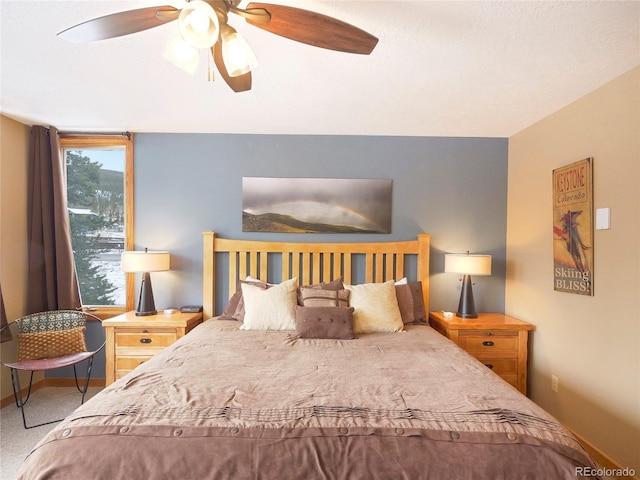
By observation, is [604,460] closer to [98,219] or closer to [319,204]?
[319,204]

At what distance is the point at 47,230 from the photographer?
3027 millimetres

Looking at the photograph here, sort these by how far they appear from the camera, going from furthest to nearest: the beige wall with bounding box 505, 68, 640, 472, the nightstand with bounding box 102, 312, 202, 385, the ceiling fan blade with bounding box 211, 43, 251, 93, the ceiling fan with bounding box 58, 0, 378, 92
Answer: the nightstand with bounding box 102, 312, 202, 385
the beige wall with bounding box 505, 68, 640, 472
the ceiling fan blade with bounding box 211, 43, 251, 93
the ceiling fan with bounding box 58, 0, 378, 92

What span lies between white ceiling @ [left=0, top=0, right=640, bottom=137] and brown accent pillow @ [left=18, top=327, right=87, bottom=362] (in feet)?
6.15

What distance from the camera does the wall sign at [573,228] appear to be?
2203 mm

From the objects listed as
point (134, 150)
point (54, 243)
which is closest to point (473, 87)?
point (134, 150)

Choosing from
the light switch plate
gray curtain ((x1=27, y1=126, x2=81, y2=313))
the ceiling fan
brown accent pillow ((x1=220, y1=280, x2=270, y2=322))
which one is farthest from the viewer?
gray curtain ((x1=27, y1=126, x2=81, y2=313))

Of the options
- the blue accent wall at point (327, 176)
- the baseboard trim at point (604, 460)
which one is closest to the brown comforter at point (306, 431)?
the baseboard trim at point (604, 460)

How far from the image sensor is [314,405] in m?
1.33

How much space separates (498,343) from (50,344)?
3803 millimetres

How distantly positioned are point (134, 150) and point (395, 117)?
97.9 inches

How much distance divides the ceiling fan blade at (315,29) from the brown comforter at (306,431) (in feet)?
4.87

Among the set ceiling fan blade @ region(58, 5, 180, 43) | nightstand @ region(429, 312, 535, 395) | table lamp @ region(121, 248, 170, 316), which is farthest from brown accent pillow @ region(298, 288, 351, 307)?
ceiling fan blade @ region(58, 5, 180, 43)

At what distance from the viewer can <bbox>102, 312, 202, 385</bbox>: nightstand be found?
2670 mm

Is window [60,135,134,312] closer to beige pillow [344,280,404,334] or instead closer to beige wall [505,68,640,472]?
beige pillow [344,280,404,334]
